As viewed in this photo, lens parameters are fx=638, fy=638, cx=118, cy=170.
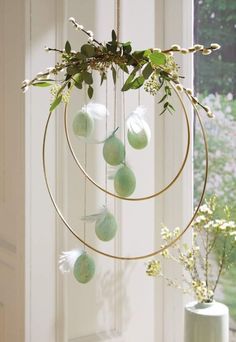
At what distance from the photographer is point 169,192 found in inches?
73.7

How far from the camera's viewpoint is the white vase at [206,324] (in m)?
1.57

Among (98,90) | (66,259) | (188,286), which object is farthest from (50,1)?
(188,286)

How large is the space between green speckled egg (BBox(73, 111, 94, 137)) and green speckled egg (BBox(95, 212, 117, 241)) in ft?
0.57

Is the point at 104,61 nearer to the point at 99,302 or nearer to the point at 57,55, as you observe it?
the point at 57,55

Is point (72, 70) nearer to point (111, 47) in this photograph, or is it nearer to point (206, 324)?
point (111, 47)

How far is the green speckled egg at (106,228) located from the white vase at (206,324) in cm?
44

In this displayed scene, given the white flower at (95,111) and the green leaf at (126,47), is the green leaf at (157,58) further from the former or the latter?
the white flower at (95,111)

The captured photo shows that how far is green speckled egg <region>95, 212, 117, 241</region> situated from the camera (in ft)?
4.15

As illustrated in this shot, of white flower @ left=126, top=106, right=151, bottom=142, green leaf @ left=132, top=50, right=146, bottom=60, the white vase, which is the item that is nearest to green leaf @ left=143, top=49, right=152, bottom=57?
green leaf @ left=132, top=50, right=146, bottom=60

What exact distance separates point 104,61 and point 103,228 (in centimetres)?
33

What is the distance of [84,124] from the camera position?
1225mm

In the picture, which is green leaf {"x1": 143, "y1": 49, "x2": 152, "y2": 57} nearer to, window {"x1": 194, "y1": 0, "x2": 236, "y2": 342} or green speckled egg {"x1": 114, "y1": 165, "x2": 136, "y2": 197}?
green speckled egg {"x1": 114, "y1": 165, "x2": 136, "y2": 197}

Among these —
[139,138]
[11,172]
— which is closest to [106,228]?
[139,138]

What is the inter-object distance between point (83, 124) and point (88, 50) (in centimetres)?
14
